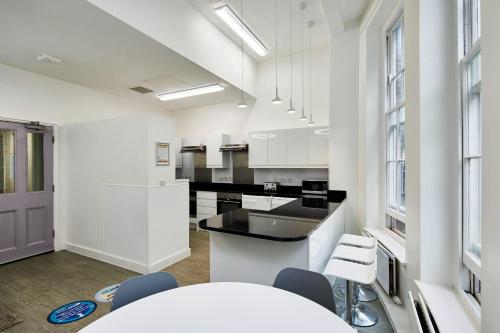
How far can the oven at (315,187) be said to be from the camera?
4.59m

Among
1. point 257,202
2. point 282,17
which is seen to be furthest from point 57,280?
point 282,17

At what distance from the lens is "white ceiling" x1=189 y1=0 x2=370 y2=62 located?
133 inches

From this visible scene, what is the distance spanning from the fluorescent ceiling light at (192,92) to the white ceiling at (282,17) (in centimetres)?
94

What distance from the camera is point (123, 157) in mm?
3576

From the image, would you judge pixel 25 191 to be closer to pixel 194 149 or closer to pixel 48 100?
pixel 48 100

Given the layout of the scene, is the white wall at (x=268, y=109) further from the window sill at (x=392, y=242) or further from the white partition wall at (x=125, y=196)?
the window sill at (x=392, y=242)

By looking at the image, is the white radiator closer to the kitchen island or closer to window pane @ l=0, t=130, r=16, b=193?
the kitchen island

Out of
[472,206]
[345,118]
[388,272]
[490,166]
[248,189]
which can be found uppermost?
[345,118]

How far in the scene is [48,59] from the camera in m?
3.37

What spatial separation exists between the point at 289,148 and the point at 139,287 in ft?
12.9

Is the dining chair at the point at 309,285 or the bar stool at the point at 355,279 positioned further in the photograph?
the bar stool at the point at 355,279

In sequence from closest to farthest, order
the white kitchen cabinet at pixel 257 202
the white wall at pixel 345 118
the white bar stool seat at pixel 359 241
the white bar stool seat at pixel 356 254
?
the white bar stool seat at pixel 356 254 → the white bar stool seat at pixel 359 241 → the white wall at pixel 345 118 → the white kitchen cabinet at pixel 257 202

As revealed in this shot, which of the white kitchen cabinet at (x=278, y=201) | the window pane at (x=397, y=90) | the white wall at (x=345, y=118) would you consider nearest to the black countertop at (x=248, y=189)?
the white kitchen cabinet at (x=278, y=201)

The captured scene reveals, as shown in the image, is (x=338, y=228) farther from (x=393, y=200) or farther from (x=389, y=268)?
(x=389, y=268)
